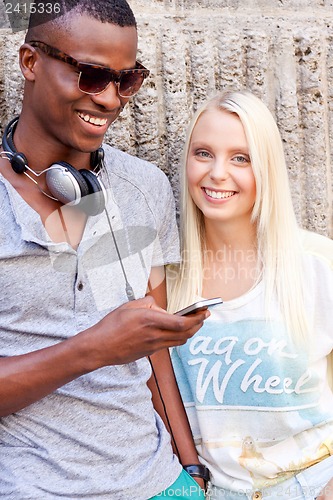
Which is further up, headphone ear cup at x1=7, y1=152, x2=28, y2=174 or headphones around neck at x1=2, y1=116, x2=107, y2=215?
headphone ear cup at x1=7, y1=152, x2=28, y2=174

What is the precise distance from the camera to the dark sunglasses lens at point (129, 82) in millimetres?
2010

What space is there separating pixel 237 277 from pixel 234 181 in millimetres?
297

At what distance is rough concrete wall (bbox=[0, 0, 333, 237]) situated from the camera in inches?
104

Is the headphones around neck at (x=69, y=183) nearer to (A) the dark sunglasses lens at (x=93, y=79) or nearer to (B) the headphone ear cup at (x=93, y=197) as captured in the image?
(B) the headphone ear cup at (x=93, y=197)

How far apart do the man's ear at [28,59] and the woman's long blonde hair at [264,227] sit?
0.63m

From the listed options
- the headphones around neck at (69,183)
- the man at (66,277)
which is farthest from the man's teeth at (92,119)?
the headphones around neck at (69,183)

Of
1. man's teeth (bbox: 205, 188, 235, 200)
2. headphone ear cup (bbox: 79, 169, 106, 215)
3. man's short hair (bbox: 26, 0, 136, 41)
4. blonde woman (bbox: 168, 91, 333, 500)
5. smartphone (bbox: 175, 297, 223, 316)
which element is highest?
man's short hair (bbox: 26, 0, 136, 41)

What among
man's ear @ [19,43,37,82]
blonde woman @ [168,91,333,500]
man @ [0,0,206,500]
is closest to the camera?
man @ [0,0,206,500]

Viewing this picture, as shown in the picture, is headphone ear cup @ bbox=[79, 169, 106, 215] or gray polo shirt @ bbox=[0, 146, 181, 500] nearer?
gray polo shirt @ bbox=[0, 146, 181, 500]

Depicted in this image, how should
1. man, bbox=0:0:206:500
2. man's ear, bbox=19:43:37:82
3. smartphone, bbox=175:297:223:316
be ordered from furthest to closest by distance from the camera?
man's ear, bbox=19:43:37:82 < man, bbox=0:0:206:500 < smartphone, bbox=175:297:223:316

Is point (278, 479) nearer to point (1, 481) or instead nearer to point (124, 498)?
point (124, 498)

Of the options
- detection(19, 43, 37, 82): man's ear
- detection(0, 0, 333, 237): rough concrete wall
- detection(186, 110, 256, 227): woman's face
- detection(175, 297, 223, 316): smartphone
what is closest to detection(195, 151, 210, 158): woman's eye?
detection(186, 110, 256, 227): woman's face

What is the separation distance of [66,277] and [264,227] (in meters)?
0.73

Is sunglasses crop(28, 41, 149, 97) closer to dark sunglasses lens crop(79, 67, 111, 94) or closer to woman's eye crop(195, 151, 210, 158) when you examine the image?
dark sunglasses lens crop(79, 67, 111, 94)
